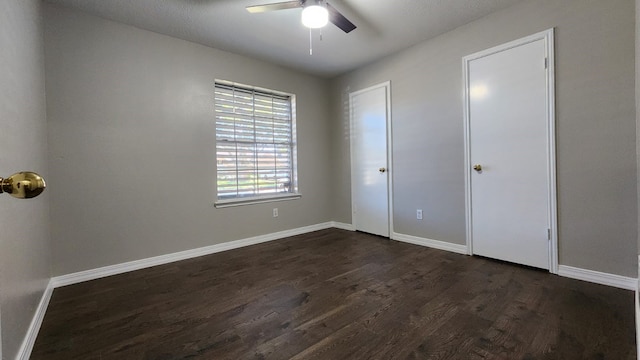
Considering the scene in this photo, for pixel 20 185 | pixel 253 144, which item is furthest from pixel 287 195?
pixel 20 185

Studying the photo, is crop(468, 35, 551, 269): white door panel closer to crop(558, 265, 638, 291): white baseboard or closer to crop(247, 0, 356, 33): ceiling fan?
crop(558, 265, 638, 291): white baseboard

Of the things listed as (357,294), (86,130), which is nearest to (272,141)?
(86,130)

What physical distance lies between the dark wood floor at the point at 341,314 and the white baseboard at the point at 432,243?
24cm

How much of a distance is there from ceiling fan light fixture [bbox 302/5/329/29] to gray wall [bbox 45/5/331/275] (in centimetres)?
155

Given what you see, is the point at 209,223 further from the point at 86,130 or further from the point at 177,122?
the point at 86,130

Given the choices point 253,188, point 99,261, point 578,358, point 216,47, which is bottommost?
point 578,358

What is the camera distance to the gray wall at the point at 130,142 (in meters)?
2.34

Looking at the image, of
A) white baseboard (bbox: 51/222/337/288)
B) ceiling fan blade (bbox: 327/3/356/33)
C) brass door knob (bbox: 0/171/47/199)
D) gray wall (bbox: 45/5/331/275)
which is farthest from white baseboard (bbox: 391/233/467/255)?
brass door knob (bbox: 0/171/47/199)

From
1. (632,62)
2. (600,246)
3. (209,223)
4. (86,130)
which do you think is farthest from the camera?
(209,223)

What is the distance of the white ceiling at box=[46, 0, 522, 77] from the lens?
7.86 feet

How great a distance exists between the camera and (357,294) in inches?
79.7

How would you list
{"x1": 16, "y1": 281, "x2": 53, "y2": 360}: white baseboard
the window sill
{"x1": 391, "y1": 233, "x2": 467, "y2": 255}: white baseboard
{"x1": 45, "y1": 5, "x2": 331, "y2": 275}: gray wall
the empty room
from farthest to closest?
the window sill < {"x1": 391, "y1": 233, "x2": 467, "y2": 255}: white baseboard < {"x1": 45, "y1": 5, "x2": 331, "y2": 275}: gray wall < the empty room < {"x1": 16, "y1": 281, "x2": 53, "y2": 360}: white baseboard

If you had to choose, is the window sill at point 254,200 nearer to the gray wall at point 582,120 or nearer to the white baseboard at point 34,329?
the white baseboard at point 34,329

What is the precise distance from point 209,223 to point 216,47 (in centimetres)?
204
